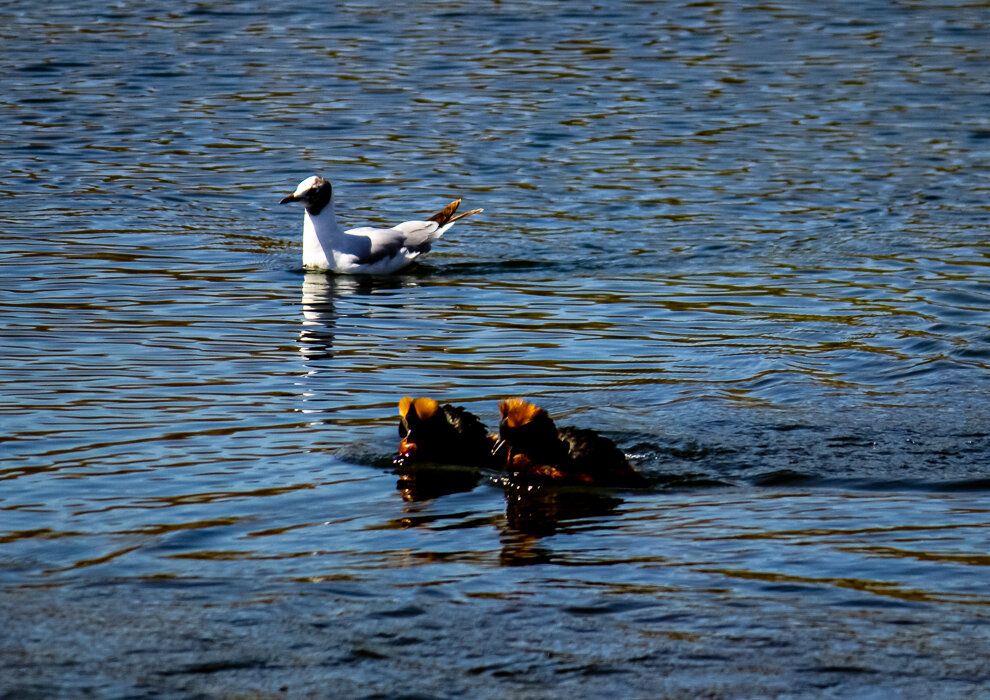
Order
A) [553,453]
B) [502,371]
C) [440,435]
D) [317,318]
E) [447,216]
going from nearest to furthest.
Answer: [553,453]
[440,435]
[502,371]
[317,318]
[447,216]

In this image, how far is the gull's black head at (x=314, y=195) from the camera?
1445 centimetres

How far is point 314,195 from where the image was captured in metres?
14.5

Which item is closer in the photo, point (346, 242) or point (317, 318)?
point (317, 318)

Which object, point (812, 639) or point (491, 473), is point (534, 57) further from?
point (812, 639)

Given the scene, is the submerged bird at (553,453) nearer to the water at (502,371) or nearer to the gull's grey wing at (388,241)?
the water at (502,371)

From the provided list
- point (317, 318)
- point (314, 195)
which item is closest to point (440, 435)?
point (317, 318)

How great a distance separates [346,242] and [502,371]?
4.34m

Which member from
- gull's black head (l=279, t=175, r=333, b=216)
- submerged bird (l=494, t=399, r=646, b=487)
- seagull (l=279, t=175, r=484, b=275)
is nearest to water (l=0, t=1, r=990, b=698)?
submerged bird (l=494, t=399, r=646, b=487)

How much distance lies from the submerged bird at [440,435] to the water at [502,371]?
21 centimetres

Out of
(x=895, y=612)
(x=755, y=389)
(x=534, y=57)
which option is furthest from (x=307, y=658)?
(x=534, y=57)

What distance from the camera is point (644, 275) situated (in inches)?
542

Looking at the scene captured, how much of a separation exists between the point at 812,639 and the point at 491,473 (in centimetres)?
283

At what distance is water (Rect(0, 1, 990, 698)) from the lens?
584 cm

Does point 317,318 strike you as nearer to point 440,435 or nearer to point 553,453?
point 440,435
